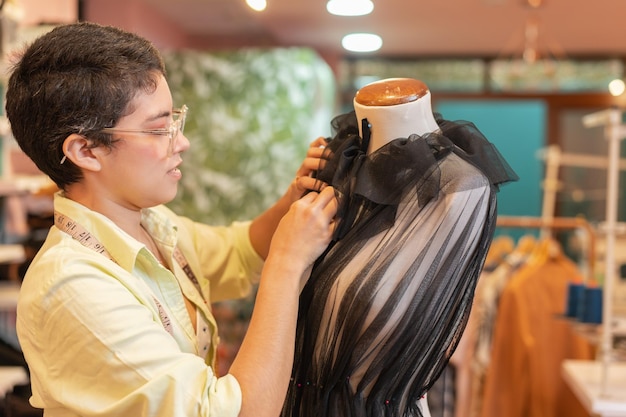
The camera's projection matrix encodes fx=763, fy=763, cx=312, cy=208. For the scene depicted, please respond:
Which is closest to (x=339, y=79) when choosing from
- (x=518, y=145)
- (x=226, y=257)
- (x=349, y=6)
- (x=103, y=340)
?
(x=518, y=145)

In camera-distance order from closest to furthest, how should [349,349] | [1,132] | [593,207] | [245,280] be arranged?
[349,349] < [245,280] < [1,132] < [593,207]

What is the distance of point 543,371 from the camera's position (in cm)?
331

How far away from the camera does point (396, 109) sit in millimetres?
1343

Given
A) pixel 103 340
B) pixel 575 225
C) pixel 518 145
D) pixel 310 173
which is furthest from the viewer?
pixel 518 145

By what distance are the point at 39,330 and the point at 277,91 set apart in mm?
4313

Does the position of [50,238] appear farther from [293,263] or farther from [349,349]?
[349,349]

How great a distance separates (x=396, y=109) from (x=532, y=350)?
2262mm

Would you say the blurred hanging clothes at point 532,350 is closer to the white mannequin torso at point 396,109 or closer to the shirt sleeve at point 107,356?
the white mannequin torso at point 396,109

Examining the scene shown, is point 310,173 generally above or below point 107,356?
above

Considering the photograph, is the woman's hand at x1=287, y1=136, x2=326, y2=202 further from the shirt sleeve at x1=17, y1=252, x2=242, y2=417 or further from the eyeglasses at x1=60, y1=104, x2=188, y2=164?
the shirt sleeve at x1=17, y1=252, x2=242, y2=417

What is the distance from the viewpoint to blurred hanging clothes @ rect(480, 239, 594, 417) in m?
3.30

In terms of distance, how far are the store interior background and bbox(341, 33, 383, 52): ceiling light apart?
4.5 inches

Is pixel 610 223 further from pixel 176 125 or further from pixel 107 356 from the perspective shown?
pixel 107 356

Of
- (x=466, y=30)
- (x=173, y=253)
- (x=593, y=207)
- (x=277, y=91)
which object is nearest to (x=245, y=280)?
(x=173, y=253)
